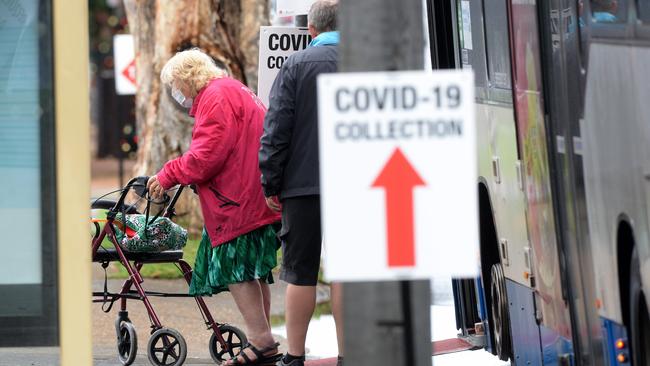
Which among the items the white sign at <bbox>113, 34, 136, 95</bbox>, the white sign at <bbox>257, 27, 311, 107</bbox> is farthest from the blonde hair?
the white sign at <bbox>113, 34, 136, 95</bbox>

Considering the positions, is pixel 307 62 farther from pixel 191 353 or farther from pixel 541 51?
pixel 191 353

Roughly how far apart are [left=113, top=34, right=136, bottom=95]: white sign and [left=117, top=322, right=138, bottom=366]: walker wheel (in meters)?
14.8

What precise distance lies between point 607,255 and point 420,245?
1982mm

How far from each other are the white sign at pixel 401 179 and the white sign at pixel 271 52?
5243 millimetres

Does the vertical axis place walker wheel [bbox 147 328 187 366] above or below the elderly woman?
below

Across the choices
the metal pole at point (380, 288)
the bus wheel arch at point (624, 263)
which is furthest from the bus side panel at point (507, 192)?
the metal pole at point (380, 288)

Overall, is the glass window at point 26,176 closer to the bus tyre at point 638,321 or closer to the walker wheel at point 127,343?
the bus tyre at point 638,321

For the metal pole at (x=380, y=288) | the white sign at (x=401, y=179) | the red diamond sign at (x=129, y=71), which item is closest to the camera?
the white sign at (x=401, y=179)

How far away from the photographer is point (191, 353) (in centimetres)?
1034

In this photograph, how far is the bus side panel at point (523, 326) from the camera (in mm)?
7785

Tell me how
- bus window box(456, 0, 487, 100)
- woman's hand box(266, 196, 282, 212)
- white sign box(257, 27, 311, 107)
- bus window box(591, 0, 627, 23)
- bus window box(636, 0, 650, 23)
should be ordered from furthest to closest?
white sign box(257, 27, 311, 107)
bus window box(456, 0, 487, 100)
woman's hand box(266, 196, 282, 212)
bus window box(591, 0, 627, 23)
bus window box(636, 0, 650, 23)

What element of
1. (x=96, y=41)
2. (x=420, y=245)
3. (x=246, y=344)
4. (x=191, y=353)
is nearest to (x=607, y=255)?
(x=420, y=245)

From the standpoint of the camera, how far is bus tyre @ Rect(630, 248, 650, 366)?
590cm

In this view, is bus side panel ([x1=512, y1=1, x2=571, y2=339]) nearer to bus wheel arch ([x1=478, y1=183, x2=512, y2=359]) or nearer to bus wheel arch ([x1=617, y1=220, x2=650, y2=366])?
bus wheel arch ([x1=617, y1=220, x2=650, y2=366])
